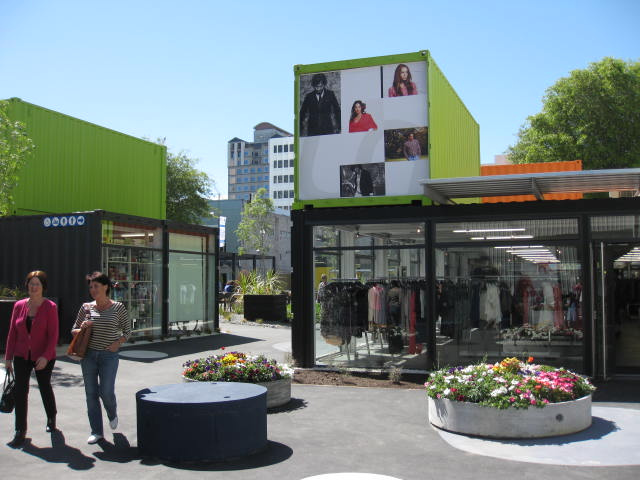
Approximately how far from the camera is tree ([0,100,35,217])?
46.3ft

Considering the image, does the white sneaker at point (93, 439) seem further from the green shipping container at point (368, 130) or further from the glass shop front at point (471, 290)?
the green shipping container at point (368, 130)

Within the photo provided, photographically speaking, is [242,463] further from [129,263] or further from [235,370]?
[129,263]

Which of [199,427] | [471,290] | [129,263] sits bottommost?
[199,427]

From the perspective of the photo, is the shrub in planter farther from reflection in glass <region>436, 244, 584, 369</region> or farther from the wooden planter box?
the wooden planter box

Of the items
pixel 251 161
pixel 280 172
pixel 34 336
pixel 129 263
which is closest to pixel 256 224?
pixel 129 263

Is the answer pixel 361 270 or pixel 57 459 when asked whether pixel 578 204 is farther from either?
pixel 57 459

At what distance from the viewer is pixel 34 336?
Result: 6918mm

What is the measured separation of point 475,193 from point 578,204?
6.65 ft

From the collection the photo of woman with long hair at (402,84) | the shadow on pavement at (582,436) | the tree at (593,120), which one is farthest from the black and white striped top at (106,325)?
the tree at (593,120)

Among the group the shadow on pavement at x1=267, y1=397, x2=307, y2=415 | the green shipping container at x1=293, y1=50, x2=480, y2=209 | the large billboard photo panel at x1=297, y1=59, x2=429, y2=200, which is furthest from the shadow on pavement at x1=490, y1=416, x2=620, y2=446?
the large billboard photo panel at x1=297, y1=59, x2=429, y2=200

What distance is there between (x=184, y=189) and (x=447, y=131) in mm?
33047

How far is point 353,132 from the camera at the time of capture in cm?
1273

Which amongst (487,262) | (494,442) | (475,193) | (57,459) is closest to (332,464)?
(494,442)

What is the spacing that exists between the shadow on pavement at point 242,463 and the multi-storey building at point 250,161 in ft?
589
